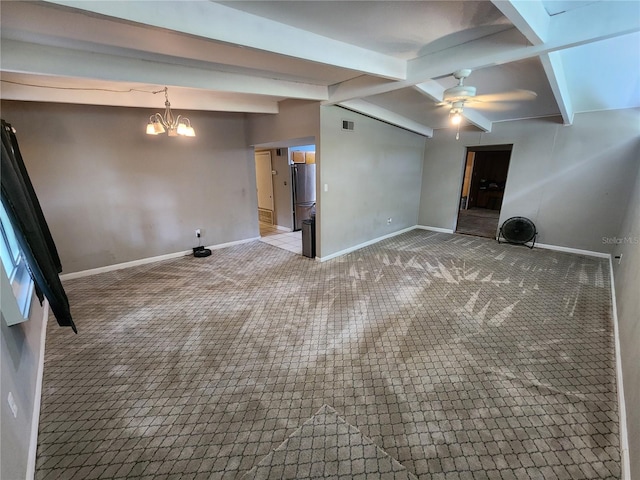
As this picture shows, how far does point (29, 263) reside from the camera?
187cm

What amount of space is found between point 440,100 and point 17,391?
4.90 m

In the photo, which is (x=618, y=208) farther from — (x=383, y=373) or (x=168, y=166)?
(x=168, y=166)

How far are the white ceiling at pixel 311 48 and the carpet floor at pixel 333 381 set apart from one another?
7.99ft

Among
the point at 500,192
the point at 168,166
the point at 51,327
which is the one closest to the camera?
the point at 51,327

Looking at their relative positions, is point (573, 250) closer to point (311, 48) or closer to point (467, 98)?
point (467, 98)

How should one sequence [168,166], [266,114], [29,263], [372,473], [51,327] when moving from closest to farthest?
1. [372,473]
2. [29,263]
3. [51,327]
4. [168,166]
5. [266,114]

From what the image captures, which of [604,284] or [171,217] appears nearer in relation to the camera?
[604,284]

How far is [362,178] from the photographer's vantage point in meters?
5.10

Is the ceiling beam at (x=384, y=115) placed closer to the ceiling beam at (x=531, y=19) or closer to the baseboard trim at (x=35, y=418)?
the ceiling beam at (x=531, y=19)

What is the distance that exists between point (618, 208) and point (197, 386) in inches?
265

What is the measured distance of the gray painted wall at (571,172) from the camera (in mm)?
4445

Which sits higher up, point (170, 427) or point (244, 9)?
point (244, 9)

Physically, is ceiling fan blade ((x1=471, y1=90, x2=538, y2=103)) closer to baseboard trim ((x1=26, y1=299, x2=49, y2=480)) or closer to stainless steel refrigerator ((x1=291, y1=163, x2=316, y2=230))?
stainless steel refrigerator ((x1=291, y1=163, x2=316, y2=230))

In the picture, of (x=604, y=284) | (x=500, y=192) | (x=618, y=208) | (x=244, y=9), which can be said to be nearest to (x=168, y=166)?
(x=244, y=9)
